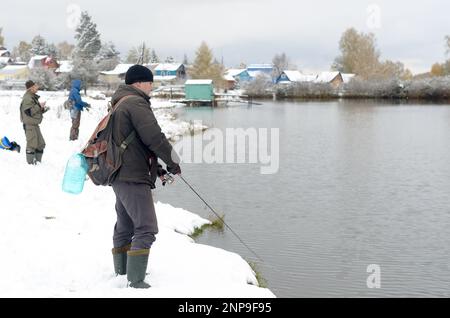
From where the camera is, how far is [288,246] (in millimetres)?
9516

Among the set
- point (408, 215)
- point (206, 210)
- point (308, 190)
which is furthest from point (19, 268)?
point (308, 190)

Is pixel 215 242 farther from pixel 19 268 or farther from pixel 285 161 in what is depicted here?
pixel 285 161

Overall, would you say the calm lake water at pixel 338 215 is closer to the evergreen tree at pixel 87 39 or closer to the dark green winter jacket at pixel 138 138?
the dark green winter jacket at pixel 138 138

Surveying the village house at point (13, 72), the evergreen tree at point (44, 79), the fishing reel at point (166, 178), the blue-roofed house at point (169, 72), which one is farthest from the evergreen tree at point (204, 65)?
the fishing reel at point (166, 178)

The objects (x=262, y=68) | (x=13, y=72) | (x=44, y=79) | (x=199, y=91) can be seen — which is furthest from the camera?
(x=262, y=68)

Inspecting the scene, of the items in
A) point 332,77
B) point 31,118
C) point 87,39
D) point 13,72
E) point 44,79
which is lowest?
point 31,118

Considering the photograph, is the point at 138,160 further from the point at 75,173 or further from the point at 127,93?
the point at 75,173

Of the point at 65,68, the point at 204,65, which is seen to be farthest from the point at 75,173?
the point at 65,68

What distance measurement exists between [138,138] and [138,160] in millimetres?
207

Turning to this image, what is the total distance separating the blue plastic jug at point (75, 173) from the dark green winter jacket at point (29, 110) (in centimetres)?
632

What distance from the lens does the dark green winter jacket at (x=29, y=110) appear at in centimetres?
1113

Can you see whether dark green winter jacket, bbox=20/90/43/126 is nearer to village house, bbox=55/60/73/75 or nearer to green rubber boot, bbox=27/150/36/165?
green rubber boot, bbox=27/150/36/165

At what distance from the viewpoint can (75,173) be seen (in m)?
5.34

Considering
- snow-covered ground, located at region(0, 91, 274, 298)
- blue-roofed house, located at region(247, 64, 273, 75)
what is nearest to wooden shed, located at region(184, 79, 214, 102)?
snow-covered ground, located at region(0, 91, 274, 298)
